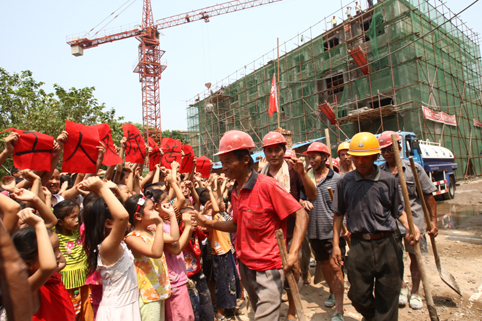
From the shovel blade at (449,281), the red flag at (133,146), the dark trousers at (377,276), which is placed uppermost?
the red flag at (133,146)

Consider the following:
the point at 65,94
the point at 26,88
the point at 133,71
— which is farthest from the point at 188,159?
the point at 133,71

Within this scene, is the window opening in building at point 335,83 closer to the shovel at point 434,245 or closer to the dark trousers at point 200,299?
the shovel at point 434,245

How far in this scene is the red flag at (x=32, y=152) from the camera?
2.76 metres

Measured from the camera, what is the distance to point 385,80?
1627 cm

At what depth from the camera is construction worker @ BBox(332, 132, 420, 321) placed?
2.49 metres

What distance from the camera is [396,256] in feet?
8.29

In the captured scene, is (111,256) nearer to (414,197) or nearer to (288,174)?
(288,174)

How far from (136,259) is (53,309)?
628 millimetres

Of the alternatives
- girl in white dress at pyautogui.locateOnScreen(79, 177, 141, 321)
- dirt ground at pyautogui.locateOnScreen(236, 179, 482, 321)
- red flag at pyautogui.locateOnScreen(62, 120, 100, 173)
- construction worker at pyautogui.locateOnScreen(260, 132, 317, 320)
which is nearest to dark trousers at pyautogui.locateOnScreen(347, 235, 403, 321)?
construction worker at pyautogui.locateOnScreen(260, 132, 317, 320)

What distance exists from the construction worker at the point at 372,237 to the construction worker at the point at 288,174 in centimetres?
46

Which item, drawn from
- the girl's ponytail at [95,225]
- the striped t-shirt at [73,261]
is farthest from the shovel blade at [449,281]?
the striped t-shirt at [73,261]

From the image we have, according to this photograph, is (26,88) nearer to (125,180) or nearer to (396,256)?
(125,180)

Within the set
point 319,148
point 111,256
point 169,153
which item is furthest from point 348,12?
point 111,256

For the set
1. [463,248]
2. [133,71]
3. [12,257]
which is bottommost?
[463,248]
